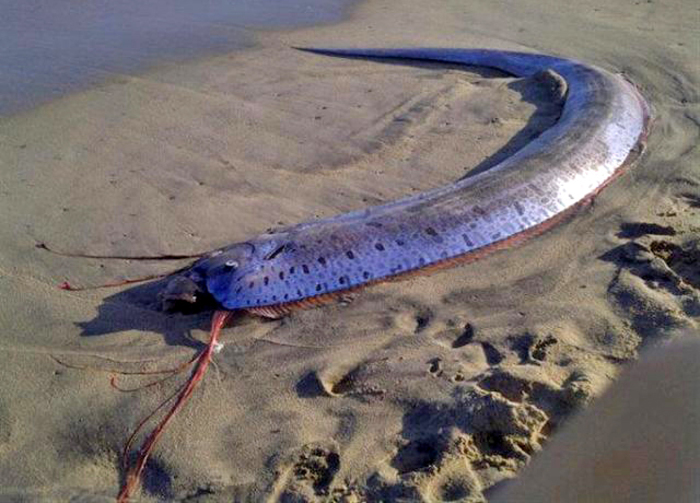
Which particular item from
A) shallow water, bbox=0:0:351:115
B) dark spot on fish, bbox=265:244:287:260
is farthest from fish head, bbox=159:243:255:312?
shallow water, bbox=0:0:351:115

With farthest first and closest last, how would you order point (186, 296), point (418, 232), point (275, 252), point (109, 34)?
point (109, 34), point (418, 232), point (275, 252), point (186, 296)

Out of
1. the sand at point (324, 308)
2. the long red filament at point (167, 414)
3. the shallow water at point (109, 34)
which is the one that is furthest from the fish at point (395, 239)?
the shallow water at point (109, 34)

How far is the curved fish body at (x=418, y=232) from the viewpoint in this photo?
485cm

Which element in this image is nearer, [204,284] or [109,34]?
[204,284]

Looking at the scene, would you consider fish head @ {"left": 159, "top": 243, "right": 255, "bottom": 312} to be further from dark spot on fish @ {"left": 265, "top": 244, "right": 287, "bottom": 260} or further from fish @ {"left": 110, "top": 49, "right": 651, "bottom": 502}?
dark spot on fish @ {"left": 265, "top": 244, "right": 287, "bottom": 260}

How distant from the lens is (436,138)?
6969 millimetres

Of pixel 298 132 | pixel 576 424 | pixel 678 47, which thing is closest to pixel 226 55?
pixel 298 132

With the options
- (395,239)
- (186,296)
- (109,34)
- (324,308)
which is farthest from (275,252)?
(109,34)

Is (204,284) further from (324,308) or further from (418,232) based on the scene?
(418,232)

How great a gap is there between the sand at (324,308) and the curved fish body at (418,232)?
5.6 inches

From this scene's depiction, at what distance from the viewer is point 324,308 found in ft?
15.9

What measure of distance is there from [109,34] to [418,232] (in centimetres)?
685

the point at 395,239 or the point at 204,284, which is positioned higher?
the point at 395,239

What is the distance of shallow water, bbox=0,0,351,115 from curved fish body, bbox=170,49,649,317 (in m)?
4.61
